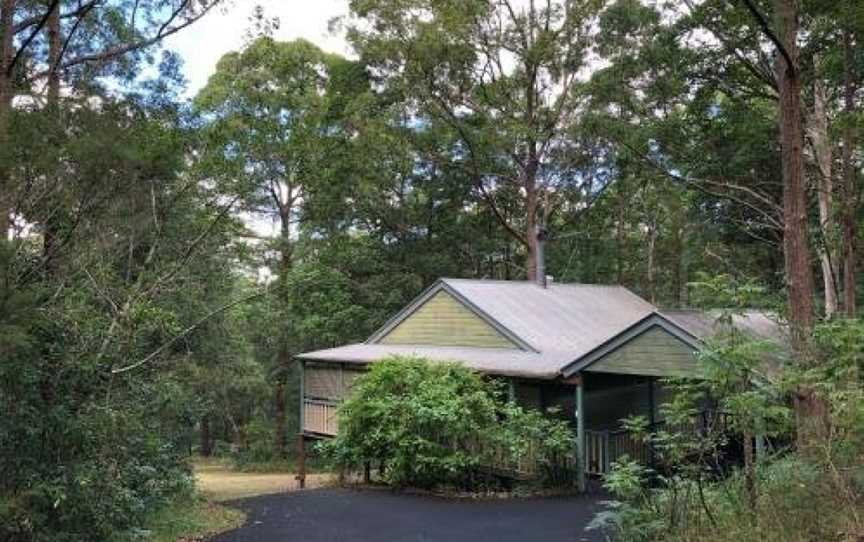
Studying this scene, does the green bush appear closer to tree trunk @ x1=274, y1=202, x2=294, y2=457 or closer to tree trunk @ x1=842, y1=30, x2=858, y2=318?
tree trunk @ x1=842, y1=30, x2=858, y2=318

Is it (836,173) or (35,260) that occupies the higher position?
(836,173)

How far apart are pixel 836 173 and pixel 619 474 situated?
15827 millimetres

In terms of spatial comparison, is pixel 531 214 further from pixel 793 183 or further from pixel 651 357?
pixel 793 183

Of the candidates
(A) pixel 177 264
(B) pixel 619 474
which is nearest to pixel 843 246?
(B) pixel 619 474

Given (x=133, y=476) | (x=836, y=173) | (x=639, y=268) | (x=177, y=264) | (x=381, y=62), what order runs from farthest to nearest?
1. (x=639, y=268)
2. (x=381, y=62)
3. (x=836, y=173)
4. (x=177, y=264)
5. (x=133, y=476)

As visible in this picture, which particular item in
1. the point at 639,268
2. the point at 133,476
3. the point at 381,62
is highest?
the point at 381,62

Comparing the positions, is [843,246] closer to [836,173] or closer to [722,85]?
[722,85]

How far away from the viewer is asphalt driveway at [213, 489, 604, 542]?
1003 centimetres

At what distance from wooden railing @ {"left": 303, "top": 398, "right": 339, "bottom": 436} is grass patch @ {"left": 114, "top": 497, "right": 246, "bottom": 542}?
453 centimetres

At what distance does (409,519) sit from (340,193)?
1661 cm

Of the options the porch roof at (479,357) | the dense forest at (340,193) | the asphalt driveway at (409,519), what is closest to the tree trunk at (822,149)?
the dense forest at (340,193)

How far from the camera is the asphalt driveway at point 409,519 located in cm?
1003

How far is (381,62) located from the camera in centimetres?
2555

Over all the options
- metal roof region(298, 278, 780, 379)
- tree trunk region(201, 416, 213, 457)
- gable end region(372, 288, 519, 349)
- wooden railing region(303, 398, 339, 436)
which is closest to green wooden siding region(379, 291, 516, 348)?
gable end region(372, 288, 519, 349)
